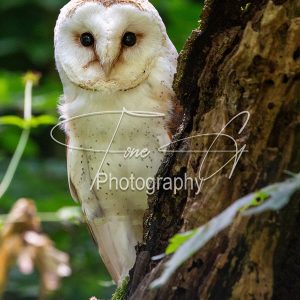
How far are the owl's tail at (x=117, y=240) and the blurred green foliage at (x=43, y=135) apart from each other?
0.36 feet

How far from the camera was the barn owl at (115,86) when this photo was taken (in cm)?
280

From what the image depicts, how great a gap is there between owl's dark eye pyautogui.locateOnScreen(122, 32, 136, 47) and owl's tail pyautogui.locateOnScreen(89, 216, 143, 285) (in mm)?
740

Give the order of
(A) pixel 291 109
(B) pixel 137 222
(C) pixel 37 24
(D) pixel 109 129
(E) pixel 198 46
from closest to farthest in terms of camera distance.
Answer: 1. (A) pixel 291 109
2. (E) pixel 198 46
3. (D) pixel 109 129
4. (B) pixel 137 222
5. (C) pixel 37 24

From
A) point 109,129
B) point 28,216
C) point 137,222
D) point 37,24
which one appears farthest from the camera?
point 37,24

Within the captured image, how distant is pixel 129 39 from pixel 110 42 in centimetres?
12

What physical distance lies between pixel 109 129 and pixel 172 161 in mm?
723

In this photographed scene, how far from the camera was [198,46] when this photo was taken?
210 cm

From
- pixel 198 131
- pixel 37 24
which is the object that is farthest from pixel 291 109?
pixel 37 24

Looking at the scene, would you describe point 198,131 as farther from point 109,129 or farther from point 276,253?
point 109,129

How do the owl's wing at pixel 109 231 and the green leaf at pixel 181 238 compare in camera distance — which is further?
the owl's wing at pixel 109 231

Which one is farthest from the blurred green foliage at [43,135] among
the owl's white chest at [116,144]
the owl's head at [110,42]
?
the owl's head at [110,42]

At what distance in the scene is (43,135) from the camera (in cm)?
602

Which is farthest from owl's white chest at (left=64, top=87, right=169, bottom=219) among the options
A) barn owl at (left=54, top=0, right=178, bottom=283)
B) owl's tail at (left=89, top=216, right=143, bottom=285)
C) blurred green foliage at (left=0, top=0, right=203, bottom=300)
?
blurred green foliage at (left=0, top=0, right=203, bottom=300)

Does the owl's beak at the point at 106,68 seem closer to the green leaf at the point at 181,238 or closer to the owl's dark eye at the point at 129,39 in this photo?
the owl's dark eye at the point at 129,39
